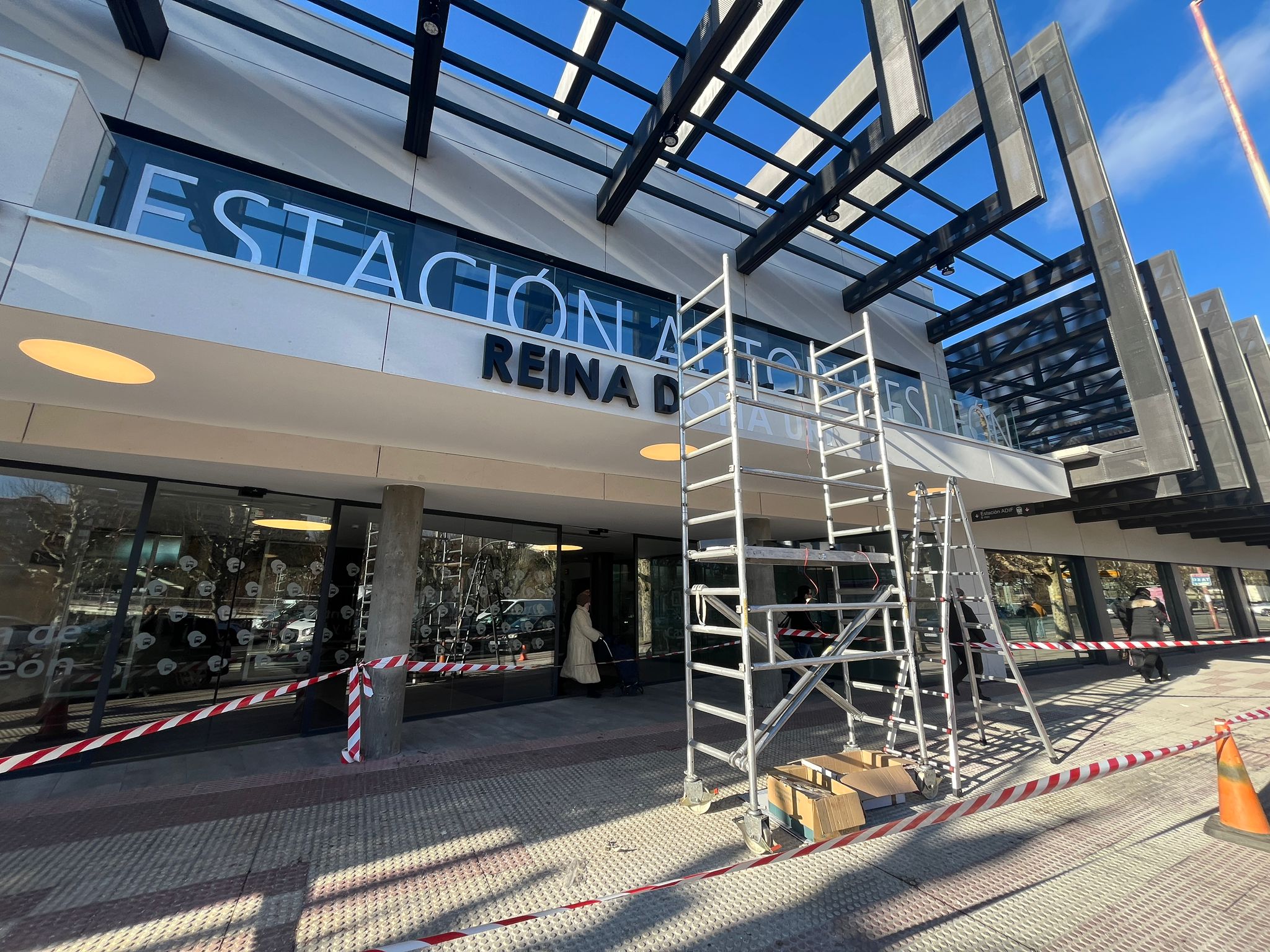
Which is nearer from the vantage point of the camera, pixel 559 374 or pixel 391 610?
pixel 559 374

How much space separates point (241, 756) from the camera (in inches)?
236

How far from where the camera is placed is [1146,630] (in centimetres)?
995

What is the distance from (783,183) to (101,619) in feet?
43.1

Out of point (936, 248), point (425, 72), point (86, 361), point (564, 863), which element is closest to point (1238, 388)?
point (936, 248)

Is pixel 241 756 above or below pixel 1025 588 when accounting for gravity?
below

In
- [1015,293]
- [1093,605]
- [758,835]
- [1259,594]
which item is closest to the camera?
[758,835]

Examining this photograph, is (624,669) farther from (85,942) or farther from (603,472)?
(85,942)

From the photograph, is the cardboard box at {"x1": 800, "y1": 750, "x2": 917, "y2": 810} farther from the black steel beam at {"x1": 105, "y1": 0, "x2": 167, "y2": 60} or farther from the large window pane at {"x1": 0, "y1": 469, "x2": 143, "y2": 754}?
the black steel beam at {"x1": 105, "y1": 0, "x2": 167, "y2": 60}

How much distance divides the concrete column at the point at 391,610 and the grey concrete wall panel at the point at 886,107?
7906 mm

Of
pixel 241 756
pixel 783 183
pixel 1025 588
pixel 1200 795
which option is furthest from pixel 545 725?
pixel 1025 588

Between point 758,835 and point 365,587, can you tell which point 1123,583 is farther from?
point 365,587

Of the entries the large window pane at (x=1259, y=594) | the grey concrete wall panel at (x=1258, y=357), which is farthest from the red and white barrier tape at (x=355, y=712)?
the large window pane at (x=1259, y=594)

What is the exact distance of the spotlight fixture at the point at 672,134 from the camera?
24.0 ft

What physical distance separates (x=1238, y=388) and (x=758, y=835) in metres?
16.8
